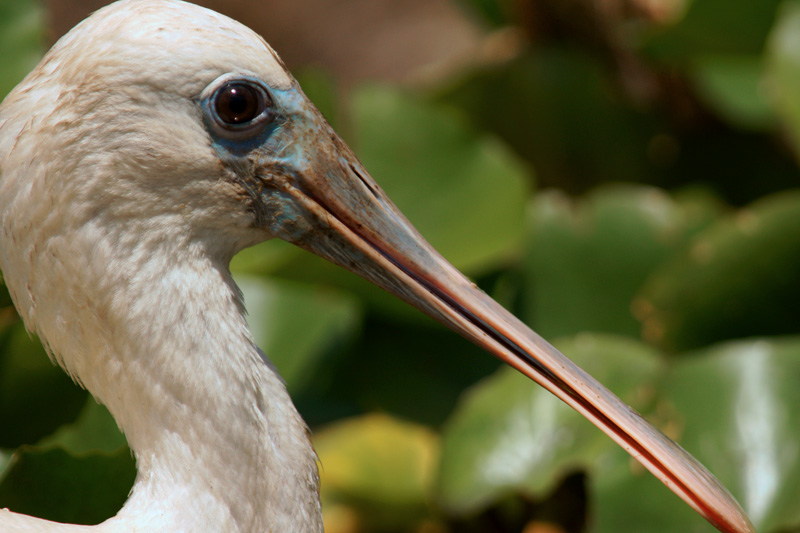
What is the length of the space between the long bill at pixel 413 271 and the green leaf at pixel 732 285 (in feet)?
3.55

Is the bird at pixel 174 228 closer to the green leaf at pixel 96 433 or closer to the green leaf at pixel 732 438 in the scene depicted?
the green leaf at pixel 96 433

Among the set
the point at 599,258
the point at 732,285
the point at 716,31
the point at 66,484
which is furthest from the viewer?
the point at 716,31

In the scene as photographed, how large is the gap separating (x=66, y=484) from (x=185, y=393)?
0.42 metres

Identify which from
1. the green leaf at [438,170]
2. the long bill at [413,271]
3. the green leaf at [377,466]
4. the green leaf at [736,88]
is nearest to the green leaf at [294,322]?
the green leaf at [377,466]

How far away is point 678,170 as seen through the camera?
332 cm

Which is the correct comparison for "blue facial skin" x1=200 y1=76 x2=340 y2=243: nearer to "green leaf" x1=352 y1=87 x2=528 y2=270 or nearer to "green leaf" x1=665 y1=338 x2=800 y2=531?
"green leaf" x1=665 y1=338 x2=800 y2=531

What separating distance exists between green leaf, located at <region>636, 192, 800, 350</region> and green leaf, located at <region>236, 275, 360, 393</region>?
0.77 m

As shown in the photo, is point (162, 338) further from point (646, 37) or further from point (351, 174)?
point (646, 37)

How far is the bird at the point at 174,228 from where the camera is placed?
3.57ft

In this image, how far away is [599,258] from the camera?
2.56 m

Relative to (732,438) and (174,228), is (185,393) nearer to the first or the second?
(174,228)

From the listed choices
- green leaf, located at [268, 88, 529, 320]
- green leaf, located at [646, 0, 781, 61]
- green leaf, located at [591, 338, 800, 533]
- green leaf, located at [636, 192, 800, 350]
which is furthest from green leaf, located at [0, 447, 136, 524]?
green leaf, located at [646, 0, 781, 61]

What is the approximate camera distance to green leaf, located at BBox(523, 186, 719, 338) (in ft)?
8.38

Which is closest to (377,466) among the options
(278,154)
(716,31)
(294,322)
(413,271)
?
(294,322)
